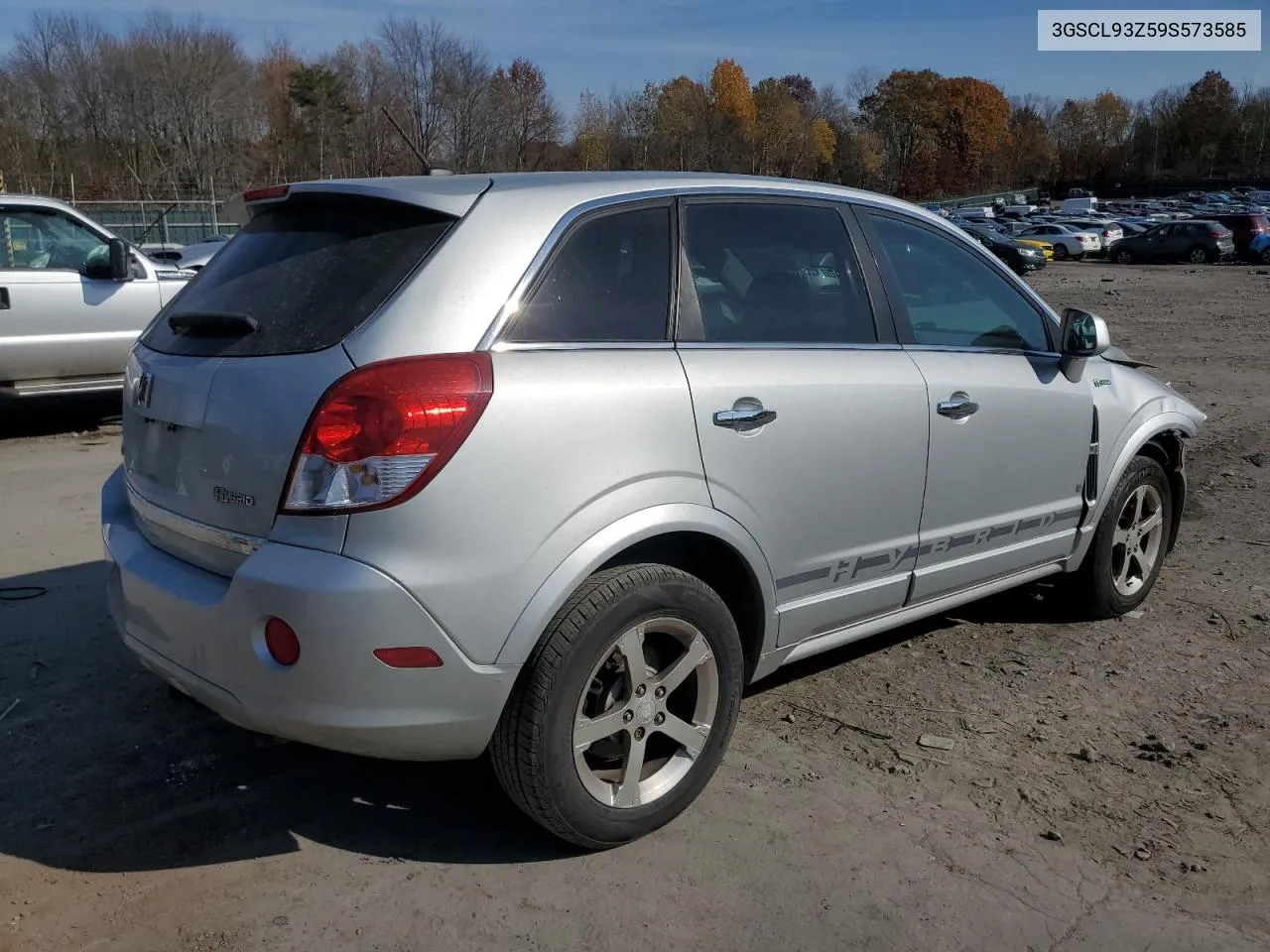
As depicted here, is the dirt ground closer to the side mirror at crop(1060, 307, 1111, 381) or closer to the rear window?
the side mirror at crop(1060, 307, 1111, 381)

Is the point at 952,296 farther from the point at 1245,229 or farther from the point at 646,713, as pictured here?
the point at 1245,229

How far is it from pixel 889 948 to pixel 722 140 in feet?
245

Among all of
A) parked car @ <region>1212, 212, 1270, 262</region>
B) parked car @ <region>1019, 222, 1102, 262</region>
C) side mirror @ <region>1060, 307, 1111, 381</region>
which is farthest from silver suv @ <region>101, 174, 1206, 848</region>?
parked car @ <region>1019, 222, 1102, 262</region>

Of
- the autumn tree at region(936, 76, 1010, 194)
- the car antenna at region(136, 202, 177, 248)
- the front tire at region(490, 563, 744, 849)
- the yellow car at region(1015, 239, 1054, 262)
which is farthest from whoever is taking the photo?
the autumn tree at region(936, 76, 1010, 194)

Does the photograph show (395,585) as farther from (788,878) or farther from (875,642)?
(875,642)

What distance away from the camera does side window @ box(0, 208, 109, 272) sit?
342 inches

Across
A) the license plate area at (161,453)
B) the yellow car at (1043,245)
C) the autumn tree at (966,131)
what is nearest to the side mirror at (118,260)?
the license plate area at (161,453)

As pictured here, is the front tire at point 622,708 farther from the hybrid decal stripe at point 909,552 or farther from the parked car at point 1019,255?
the parked car at point 1019,255

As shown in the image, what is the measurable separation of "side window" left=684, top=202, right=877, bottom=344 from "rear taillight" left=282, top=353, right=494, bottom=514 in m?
0.97

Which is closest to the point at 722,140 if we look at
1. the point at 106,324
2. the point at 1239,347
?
the point at 1239,347

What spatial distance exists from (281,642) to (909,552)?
2.15 metres

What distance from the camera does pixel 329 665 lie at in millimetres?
2662

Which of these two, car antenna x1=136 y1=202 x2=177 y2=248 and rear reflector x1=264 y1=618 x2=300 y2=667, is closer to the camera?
rear reflector x1=264 y1=618 x2=300 y2=667

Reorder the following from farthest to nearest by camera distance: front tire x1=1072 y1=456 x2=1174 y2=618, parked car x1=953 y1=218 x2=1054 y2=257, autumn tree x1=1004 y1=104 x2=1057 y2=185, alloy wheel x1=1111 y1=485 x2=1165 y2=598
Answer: autumn tree x1=1004 y1=104 x2=1057 y2=185 < parked car x1=953 y1=218 x2=1054 y2=257 < alloy wheel x1=1111 y1=485 x2=1165 y2=598 < front tire x1=1072 y1=456 x2=1174 y2=618
